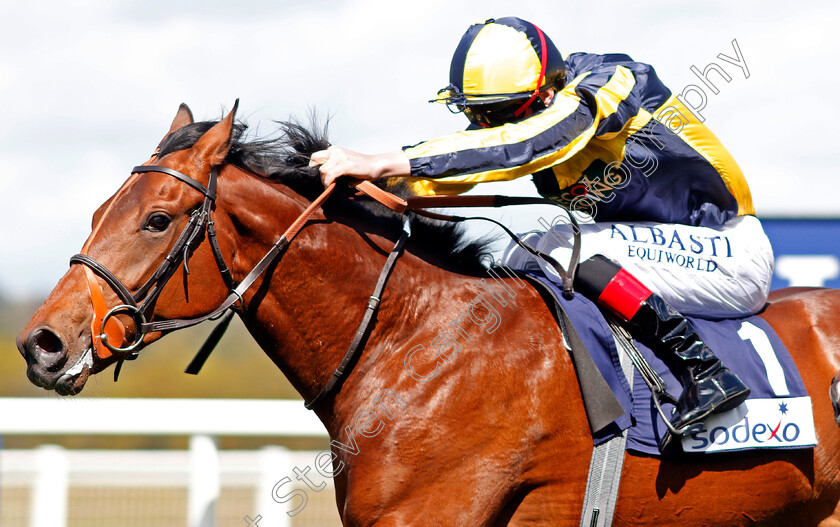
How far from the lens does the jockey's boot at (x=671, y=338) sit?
2688 mm

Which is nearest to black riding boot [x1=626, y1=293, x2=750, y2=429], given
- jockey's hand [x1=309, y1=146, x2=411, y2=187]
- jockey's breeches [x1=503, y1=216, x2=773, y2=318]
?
jockey's breeches [x1=503, y1=216, x2=773, y2=318]

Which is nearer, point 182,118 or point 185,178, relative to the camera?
point 185,178

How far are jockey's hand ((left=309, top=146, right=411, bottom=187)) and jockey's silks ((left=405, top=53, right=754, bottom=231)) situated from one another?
4 cm

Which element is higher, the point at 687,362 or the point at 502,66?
the point at 502,66

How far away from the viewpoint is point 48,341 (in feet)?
7.98

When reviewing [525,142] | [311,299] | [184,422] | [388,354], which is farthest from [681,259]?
[184,422]

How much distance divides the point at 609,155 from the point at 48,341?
202cm

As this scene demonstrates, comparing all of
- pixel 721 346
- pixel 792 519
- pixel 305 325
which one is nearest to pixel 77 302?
pixel 305 325

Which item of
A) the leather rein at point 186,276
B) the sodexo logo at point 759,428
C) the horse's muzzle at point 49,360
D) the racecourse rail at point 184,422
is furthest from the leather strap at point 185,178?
the racecourse rail at point 184,422

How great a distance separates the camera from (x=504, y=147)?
2670 mm

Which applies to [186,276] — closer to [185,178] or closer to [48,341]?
[185,178]

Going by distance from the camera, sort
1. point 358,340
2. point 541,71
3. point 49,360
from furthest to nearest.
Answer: point 541,71 → point 358,340 → point 49,360

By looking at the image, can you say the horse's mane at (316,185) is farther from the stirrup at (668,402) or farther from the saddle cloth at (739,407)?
the stirrup at (668,402)

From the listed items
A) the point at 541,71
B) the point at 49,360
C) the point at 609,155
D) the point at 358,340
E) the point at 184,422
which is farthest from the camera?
the point at 184,422
